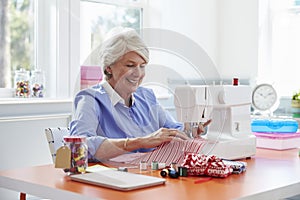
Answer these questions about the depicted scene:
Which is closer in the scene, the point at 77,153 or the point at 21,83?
the point at 77,153

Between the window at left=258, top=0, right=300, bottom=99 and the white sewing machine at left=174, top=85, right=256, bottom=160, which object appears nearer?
the white sewing machine at left=174, top=85, right=256, bottom=160

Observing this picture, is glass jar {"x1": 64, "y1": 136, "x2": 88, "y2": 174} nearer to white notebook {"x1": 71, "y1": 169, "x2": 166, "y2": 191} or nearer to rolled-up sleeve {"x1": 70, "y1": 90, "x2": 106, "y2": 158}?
white notebook {"x1": 71, "y1": 169, "x2": 166, "y2": 191}

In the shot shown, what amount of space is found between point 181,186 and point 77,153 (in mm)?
396

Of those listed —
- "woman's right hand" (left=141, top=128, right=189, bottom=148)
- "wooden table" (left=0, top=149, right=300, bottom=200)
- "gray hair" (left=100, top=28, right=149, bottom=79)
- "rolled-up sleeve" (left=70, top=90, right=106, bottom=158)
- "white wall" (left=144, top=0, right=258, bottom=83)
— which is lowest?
"wooden table" (left=0, top=149, right=300, bottom=200)

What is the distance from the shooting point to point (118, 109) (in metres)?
2.30

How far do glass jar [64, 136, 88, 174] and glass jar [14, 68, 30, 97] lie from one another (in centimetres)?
168

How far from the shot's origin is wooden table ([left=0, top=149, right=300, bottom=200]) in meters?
1.57

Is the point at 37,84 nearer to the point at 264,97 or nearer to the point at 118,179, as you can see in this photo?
the point at 264,97

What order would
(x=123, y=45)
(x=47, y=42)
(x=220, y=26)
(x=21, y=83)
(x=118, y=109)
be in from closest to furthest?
(x=123, y=45) < (x=118, y=109) < (x=21, y=83) < (x=47, y=42) < (x=220, y=26)

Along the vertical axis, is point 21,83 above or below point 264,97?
above

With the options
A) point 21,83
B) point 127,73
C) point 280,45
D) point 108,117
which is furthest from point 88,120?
point 280,45

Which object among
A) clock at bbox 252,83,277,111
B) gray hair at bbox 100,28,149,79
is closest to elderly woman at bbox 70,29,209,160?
gray hair at bbox 100,28,149,79

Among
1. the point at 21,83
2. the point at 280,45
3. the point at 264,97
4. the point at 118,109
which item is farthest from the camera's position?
the point at 280,45

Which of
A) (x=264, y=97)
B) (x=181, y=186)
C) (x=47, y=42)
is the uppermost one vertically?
(x=47, y=42)
